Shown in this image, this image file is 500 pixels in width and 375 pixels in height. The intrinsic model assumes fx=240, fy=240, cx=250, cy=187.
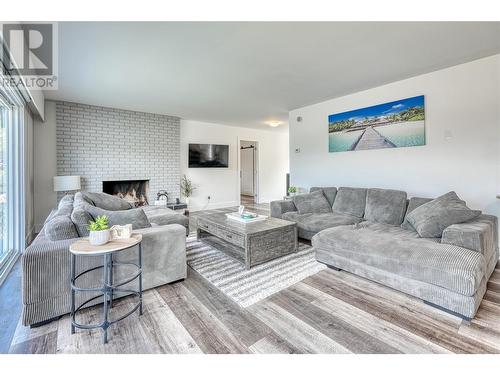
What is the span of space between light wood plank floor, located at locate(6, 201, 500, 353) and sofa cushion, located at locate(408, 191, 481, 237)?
64 centimetres

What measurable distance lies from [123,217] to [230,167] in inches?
194

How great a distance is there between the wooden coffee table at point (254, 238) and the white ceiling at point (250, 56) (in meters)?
1.98

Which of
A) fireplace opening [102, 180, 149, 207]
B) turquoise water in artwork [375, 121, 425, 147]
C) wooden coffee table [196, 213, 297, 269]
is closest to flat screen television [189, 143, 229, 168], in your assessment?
fireplace opening [102, 180, 149, 207]

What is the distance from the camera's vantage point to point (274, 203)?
13.0 ft

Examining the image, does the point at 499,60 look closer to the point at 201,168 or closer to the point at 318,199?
the point at 318,199

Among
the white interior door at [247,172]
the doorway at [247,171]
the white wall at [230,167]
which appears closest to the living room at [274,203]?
the white wall at [230,167]

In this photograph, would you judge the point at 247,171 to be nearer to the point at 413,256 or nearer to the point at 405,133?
the point at 405,133

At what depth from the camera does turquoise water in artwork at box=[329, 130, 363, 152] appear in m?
4.23

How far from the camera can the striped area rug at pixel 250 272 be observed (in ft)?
7.06

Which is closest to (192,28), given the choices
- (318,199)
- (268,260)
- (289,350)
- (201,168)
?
(268,260)

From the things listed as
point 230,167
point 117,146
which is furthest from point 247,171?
point 117,146

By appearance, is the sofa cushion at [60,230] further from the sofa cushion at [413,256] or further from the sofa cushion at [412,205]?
the sofa cushion at [412,205]
